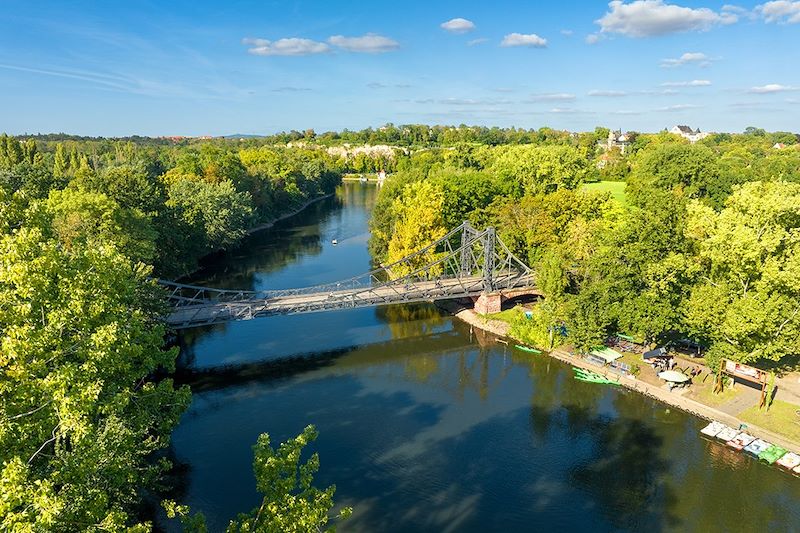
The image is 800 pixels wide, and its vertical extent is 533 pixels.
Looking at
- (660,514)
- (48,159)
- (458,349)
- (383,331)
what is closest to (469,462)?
(660,514)

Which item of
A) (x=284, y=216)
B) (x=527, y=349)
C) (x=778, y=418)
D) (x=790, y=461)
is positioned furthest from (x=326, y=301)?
(x=284, y=216)

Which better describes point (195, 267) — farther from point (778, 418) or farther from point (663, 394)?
point (778, 418)

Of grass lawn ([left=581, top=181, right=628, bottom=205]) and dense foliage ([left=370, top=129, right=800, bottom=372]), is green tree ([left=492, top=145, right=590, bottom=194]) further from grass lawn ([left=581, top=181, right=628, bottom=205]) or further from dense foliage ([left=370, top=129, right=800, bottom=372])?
dense foliage ([left=370, top=129, right=800, bottom=372])

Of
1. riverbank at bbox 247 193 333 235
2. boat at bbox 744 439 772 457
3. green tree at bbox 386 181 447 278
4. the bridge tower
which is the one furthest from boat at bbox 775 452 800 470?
riverbank at bbox 247 193 333 235

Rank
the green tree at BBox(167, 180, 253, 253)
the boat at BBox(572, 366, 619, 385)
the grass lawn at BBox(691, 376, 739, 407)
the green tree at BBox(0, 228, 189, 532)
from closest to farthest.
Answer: the green tree at BBox(0, 228, 189, 532)
the grass lawn at BBox(691, 376, 739, 407)
the boat at BBox(572, 366, 619, 385)
the green tree at BBox(167, 180, 253, 253)

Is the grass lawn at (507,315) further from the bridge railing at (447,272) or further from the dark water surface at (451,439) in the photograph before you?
the dark water surface at (451,439)

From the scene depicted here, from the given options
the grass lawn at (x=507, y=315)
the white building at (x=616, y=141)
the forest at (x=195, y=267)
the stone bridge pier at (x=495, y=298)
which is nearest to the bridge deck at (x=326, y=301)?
the stone bridge pier at (x=495, y=298)
